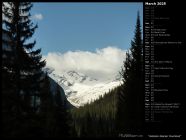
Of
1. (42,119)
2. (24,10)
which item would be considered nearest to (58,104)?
(42,119)

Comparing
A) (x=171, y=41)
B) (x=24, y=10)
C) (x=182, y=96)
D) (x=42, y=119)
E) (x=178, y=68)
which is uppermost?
(x=24, y=10)

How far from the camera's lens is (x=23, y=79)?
2003 cm

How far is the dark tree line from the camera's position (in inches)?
727

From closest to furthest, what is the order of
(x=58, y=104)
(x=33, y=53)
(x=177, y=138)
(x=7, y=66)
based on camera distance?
1. (x=177, y=138)
2. (x=7, y=66)
3. (x=33, y=53)
4. (x=58, y=104)

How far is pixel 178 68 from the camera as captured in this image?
12.5 meters

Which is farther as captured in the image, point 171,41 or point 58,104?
point 58,104

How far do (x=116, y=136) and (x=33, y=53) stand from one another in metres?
9.39

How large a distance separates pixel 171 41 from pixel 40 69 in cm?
993

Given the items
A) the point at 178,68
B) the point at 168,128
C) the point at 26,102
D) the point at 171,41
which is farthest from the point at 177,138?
the point at 26,102

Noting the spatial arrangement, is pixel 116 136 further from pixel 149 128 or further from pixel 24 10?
pixel 24 10

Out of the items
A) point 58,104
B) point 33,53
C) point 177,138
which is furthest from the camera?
point 58,104

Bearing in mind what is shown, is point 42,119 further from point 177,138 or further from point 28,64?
point 177,138

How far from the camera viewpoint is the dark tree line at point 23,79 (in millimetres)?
18453

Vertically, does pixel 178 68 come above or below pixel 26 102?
above
